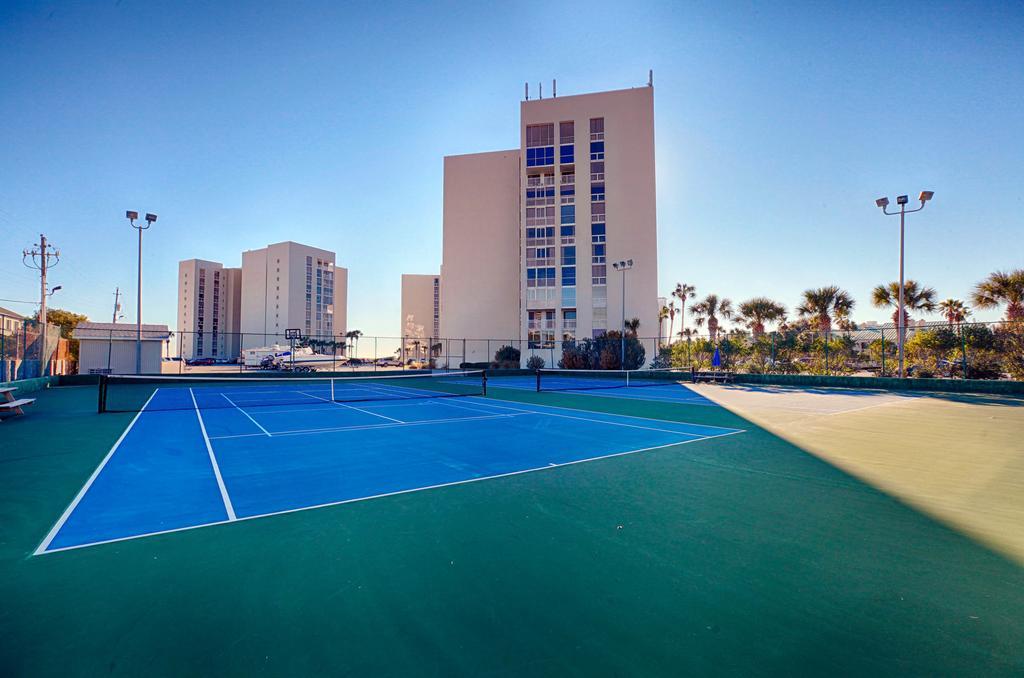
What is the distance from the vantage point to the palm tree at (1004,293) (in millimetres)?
22062

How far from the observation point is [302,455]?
777cm

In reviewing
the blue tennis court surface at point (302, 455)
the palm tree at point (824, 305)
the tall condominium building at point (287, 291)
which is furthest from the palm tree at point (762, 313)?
the tall condominium building at point (287, 291)

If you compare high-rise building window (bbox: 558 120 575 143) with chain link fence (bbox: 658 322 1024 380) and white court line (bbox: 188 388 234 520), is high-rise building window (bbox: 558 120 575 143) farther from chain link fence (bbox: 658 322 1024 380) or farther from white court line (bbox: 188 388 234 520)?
white court line (bbox: 188 388 234 520)

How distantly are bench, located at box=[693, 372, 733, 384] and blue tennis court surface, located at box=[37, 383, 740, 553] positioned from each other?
1764 cm

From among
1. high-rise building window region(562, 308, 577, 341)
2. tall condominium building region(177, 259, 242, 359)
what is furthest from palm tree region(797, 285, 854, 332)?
tall condominium building region(177, 259, 242, 359)

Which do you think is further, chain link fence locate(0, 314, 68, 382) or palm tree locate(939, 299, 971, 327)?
palm tree locate(939, 299, 971, 327)

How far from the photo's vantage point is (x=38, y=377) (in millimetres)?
20812

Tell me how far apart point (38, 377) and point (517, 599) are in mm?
28619

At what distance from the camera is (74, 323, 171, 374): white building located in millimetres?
26578

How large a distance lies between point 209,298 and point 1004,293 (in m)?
132

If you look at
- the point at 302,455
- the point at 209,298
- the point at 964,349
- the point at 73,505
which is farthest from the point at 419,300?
the point at 73,505

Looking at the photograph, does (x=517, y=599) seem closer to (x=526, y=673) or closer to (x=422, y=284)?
(x=526, y=673)

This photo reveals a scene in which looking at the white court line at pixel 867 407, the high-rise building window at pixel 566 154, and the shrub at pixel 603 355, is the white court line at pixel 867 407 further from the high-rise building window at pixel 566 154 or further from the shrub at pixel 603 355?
the high-rise building window at pixel 566 154

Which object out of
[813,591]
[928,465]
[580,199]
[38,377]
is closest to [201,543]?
[813,591]
